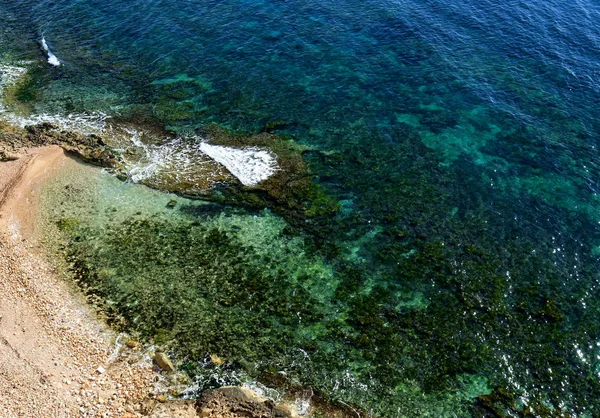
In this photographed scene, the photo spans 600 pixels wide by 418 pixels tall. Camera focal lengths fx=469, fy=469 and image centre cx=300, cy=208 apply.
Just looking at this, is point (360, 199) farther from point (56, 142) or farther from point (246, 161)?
point (56, 142)

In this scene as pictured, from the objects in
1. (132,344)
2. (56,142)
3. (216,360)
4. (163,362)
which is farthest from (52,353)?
(56,142)

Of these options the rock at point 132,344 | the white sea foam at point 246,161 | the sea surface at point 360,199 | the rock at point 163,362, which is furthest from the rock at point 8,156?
→ the rock at point 163,362

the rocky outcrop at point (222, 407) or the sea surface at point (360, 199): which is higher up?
the sea surface at point (360, 199)

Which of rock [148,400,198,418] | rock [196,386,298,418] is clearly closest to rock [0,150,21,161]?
rock [148,400,198,418]

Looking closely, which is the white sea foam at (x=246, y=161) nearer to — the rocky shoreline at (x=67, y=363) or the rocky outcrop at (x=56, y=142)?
the rocky outcrop at (x=56, y=142)

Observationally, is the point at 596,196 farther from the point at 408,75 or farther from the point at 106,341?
the point at 106,341

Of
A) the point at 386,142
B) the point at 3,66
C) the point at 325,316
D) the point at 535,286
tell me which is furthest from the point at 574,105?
the point at 3,66

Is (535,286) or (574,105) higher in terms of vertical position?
(574,105)
